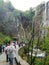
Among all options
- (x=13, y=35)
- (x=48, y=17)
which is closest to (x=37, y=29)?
(x=48, y=17)

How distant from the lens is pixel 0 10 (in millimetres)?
81812

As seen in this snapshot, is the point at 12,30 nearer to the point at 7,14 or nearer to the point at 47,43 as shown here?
the point at 7,14

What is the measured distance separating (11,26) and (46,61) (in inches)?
2641

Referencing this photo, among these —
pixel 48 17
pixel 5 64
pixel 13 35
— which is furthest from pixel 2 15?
pixel 5 64

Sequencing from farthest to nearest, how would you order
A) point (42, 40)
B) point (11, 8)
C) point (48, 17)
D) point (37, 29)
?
point (11, 8), point (48, 17), point (37, 29), point (42, 40)

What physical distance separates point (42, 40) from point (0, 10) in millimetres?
68456

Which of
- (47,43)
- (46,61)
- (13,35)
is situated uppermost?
(47,43)

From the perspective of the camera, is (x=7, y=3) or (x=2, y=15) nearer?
(x=2, y=15)

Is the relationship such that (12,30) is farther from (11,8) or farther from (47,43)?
(47,43)

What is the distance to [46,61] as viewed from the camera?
14.6 m

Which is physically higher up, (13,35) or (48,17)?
(48,17)

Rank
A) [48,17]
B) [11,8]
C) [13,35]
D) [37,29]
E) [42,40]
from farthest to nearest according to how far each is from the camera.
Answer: [11,8] → [13,35] → [48,17] → [37,29] → [42,40]

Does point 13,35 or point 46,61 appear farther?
point 13,35

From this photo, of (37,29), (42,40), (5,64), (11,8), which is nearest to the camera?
(42,40)
